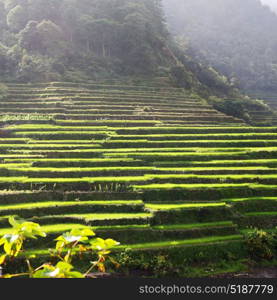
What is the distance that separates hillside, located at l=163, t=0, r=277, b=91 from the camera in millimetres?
52906

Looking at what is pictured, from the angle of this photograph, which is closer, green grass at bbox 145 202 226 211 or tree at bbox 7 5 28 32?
green grass at bbox 145 202 226 211

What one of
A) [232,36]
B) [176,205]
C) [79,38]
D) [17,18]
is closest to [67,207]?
[176,205]

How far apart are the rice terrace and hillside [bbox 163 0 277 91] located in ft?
49.5

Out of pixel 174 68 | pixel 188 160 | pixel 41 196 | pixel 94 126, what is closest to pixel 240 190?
pixel 188 160

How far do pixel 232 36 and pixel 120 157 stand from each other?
6353 centimetres

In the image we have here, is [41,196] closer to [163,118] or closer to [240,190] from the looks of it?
[240,190]

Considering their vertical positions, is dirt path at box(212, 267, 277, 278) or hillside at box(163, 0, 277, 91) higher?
hillside at box(163, 0, 277, 91)

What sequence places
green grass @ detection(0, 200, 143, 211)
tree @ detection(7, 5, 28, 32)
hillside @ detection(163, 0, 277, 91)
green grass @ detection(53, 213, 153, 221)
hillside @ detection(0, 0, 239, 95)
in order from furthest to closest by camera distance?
hillside @ detection(163, 0, 277, 91), tree @ detection(7, 5, 28, 32), hillside @ detection(0, 0, 239, 95), green grass @ detection(0, 200, 143, 211), green grass @ detection(53, 213, 153, 221)

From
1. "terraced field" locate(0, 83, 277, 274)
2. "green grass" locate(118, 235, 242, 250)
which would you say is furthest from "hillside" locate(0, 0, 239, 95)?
"green grass" locate(118, 235, 242, 250)

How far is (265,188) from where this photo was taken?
1606cm

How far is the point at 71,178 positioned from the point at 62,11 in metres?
29.4

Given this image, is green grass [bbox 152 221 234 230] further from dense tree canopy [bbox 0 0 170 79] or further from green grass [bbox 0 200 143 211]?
dense tree canopy [bbox 0 0 170 79]

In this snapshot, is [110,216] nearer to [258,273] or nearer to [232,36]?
[258,273]

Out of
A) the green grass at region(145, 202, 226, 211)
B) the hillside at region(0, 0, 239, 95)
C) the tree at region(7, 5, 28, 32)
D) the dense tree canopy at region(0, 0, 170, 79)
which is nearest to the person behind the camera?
the green grass at region(145, 202, 226, 211)
